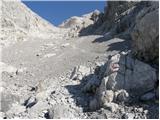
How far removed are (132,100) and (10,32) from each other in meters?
35.1

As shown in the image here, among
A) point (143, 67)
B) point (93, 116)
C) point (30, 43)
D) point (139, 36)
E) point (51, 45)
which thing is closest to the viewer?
point (93, 116)

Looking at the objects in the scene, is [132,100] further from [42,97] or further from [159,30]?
[42,97]

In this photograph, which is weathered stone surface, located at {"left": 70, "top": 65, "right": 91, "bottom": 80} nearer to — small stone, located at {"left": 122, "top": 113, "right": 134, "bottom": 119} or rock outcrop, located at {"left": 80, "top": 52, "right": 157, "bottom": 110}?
rock outcrop, located at {"left": 80, "top": 52, "right": 157, "bottom": 110}

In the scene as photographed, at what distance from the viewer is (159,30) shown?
19172mm

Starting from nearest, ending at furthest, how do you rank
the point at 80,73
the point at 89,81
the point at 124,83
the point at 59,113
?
the point at 59,113 → the point at 124,83 → the point at 89,81 → the point at 80,73

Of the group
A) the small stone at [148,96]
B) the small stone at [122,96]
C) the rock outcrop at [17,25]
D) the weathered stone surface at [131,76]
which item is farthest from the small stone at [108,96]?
the rock outcrop at [17,25]

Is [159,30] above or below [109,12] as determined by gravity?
below

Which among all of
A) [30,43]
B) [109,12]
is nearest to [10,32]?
[30,43]

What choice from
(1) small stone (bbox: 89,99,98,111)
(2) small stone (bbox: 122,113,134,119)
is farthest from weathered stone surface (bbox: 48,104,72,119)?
(2) small stone (bbox: 122,113,134,119)

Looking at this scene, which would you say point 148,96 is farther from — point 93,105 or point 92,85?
point 92,85

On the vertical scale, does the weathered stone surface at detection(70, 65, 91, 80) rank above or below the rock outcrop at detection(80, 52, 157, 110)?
above

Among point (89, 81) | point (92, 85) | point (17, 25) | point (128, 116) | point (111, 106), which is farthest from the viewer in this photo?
point (17, 25)

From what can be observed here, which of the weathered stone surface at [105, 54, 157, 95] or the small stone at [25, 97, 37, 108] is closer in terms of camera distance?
the weathered stone surface at [105, 54, 157, 95]

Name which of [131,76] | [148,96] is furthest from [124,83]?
[148,96]
